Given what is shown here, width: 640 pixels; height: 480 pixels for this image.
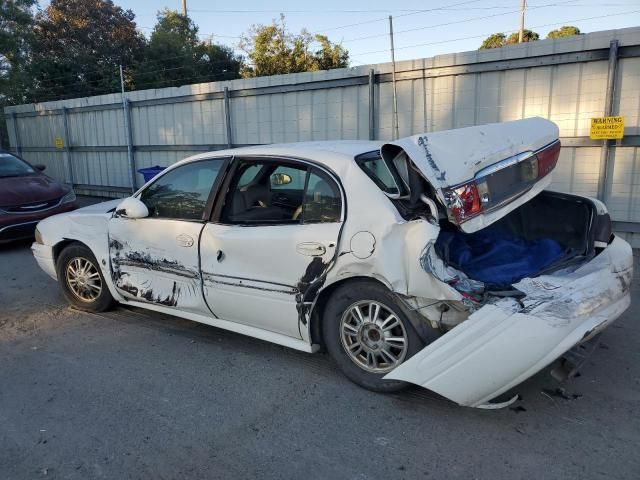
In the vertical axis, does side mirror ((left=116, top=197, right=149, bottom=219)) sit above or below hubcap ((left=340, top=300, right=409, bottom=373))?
above

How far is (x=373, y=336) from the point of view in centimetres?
338

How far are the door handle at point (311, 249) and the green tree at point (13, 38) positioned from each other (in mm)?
16573

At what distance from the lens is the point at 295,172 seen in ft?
13.0

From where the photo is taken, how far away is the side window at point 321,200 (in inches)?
138

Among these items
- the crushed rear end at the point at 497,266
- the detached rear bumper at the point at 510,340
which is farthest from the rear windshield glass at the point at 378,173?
the detached rear bumper at the point at 510,340

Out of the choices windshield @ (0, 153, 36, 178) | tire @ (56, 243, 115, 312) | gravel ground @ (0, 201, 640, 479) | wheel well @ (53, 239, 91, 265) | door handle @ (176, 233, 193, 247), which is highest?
windshield @ (0, 153, 36, 178)

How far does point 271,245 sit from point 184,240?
871 mm

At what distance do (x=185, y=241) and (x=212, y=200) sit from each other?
1.29 feet

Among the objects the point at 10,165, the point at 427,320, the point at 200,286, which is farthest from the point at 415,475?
the point at 10,165

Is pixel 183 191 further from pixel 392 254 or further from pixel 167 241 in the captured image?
pixel 392 254

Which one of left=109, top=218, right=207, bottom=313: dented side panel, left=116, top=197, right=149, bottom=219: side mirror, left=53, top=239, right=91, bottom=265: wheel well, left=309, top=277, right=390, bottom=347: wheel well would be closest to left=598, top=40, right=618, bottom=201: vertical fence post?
left=309, top=277, right=390, bottom=347: wheel well

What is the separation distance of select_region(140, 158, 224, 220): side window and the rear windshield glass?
3.98 feet

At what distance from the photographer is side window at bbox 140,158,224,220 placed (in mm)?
4199

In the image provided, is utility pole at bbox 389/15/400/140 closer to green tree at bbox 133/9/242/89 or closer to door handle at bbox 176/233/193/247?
door handle at bbox 176/233/193/247
